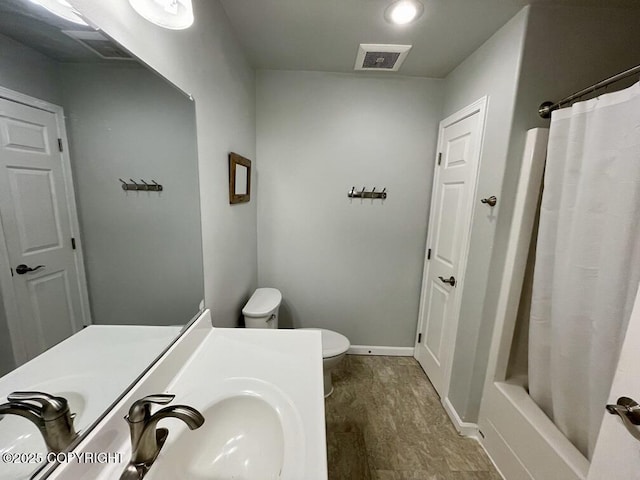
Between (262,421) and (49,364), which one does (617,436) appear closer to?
(262,421)

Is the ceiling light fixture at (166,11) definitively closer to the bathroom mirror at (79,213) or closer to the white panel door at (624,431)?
the bathroom mirror at (79,213)

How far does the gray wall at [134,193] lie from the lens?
0.61 m

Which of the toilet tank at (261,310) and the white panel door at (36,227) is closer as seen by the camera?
the white panel door at (36,227)

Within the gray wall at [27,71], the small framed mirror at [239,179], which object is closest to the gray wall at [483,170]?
the small framed mirror at [239,179]

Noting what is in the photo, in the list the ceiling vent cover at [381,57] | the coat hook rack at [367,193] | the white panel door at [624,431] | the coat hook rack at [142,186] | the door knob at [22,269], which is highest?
the ceiling vent cover at [381,57]

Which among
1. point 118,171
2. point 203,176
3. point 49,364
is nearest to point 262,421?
point 49,364

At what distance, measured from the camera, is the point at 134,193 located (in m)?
0.78

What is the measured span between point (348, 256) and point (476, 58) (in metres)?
1.58

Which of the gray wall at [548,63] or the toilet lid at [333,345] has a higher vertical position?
the gray wall at [548,63]

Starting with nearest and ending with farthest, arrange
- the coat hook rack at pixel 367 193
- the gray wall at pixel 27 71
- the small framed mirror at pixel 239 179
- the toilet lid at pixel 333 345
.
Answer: the gray wall at pixel 27 71, the small framed mirror at pixel 239 179, the toilet lid at pixel 333 345, the coat hook rack at pixel 367 193

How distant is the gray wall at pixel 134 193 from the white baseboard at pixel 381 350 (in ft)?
5.61

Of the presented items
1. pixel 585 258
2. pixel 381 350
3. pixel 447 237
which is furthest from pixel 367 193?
pixel 381 350

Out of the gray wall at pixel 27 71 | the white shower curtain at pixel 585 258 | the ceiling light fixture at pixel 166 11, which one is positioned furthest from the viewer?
the white shower curtain at pixel 585 258

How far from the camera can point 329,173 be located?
81.6 inches
